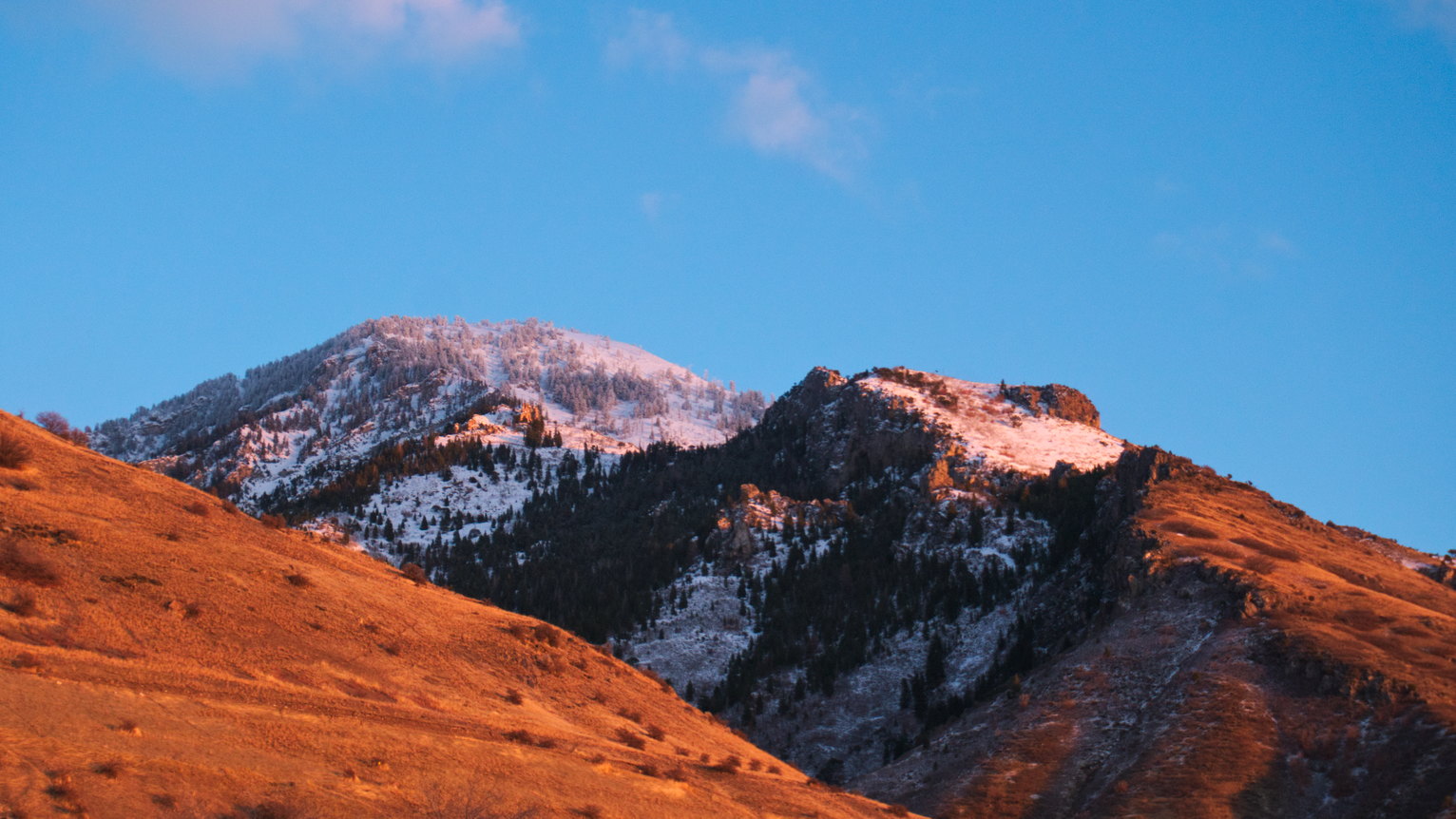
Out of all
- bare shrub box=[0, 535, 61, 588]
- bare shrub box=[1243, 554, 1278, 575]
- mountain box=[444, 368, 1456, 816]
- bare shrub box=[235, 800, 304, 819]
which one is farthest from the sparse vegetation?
bare shrub box=[1243, 554, 1278, 575]

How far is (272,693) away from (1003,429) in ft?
426

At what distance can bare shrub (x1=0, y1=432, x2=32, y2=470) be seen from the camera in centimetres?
3788

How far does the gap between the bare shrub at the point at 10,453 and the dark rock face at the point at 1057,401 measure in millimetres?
139455

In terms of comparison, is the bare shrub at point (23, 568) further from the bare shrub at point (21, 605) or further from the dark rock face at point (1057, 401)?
the dark rock face at point (1057, 401)

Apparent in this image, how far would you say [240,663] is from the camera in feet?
102

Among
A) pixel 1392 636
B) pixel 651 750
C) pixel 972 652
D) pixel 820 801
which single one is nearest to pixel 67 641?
pixel 651 750

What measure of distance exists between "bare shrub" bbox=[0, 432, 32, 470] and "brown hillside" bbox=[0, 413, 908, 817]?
58 centimetres

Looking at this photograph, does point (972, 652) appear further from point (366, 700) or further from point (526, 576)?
point (366, 700)

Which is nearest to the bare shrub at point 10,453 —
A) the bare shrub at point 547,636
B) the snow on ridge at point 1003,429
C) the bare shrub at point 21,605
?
the bare shrub at point 21,605

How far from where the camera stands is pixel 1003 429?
14988 centimetres

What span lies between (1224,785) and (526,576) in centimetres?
9273

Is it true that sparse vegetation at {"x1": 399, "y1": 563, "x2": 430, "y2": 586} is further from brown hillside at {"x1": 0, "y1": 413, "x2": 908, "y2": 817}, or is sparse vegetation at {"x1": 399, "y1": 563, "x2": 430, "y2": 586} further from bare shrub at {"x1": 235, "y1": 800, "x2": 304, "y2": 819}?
bare shrub at {"x1": 235, "y1": 800, "x2": 304, "y2": 819}

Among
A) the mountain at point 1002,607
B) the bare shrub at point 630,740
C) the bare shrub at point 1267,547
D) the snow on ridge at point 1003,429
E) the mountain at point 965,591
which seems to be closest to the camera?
the bare shrub at point 630,740

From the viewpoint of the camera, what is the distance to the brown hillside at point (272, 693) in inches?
957
